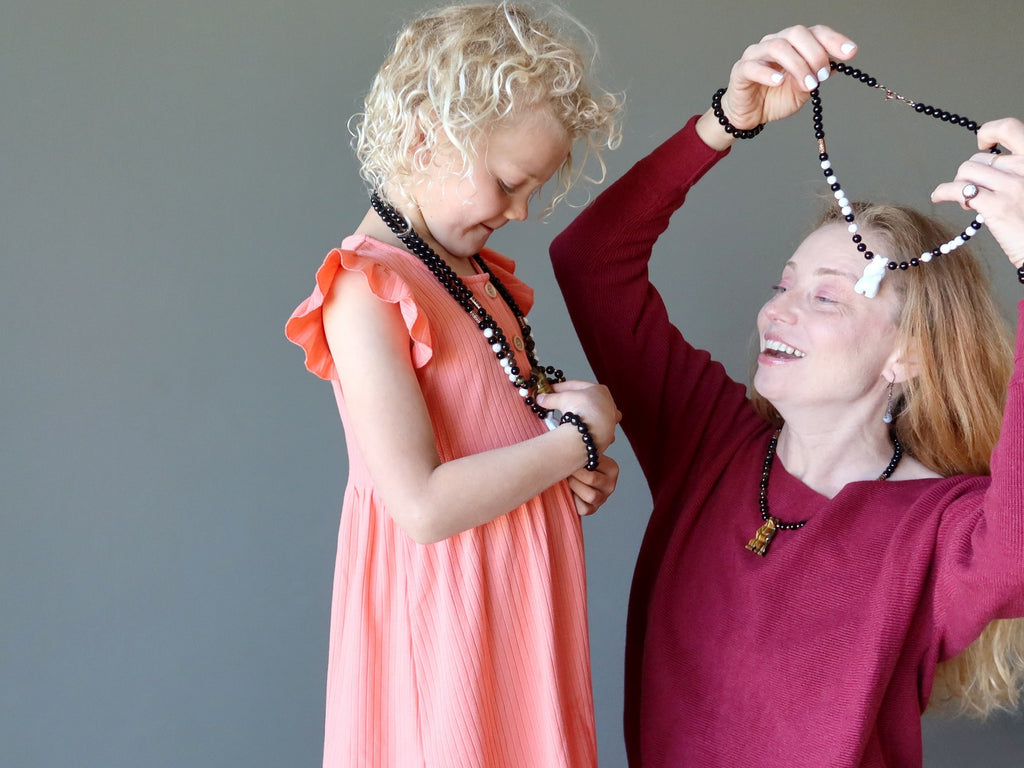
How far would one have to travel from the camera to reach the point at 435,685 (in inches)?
44.7

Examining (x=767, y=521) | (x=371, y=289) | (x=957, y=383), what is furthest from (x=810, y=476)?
(x=371, y=289)

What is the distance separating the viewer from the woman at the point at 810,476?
1192 millimetres

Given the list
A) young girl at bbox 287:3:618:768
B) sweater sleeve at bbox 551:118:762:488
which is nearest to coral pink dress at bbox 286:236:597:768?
young girl at bbox 287:3:618:768

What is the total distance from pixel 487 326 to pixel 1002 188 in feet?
1.82

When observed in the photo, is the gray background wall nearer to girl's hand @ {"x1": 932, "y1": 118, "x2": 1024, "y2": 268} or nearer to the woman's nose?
the woman's nose

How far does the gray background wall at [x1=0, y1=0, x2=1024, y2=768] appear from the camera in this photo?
1735mm

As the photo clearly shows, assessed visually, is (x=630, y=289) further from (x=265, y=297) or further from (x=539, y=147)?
(x=265, y=297)

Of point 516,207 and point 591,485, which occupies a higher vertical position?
point 516,207

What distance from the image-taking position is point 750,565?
4.39 feet

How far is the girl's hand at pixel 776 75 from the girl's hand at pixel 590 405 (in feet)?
1.34

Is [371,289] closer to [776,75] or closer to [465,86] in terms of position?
[465,86]

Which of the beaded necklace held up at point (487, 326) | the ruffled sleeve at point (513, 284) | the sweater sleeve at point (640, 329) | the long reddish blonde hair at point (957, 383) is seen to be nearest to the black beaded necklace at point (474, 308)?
the beaded necklace held up at point (487, 326)

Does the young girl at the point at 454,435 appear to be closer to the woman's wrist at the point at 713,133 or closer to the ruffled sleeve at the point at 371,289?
the ruffled sleeve at the point at 371,289

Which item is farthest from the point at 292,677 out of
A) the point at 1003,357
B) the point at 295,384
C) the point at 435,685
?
the point at 1003,357
